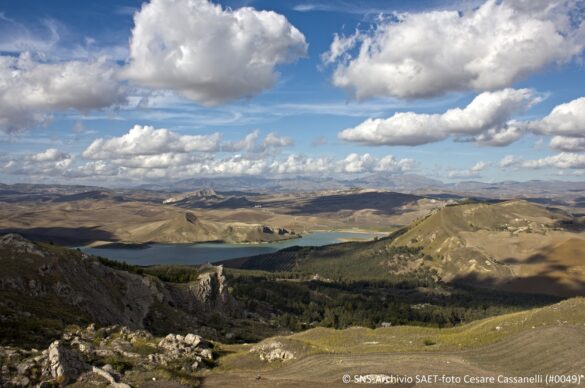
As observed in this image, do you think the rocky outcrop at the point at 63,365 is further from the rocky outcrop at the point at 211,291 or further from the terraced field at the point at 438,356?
the rocky outcrop at the point at 211,291

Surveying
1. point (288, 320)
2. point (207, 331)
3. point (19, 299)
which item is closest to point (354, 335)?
point (207, 331)

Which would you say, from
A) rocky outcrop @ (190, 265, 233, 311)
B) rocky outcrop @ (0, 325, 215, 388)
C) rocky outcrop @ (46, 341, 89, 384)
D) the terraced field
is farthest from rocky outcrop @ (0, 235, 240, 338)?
the terraced field

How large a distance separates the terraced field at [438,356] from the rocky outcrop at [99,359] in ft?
18.0

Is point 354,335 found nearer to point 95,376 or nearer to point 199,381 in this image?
point 199,381

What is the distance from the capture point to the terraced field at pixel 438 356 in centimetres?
4488

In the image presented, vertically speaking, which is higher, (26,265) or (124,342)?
(26,265)

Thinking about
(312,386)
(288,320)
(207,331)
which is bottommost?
(288,320)

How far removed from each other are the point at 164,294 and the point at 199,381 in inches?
2938

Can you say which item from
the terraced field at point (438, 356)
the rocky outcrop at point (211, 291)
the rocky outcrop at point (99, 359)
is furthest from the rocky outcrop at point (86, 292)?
the terraced field at point (438, 356)

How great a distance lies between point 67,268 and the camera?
94.4 m

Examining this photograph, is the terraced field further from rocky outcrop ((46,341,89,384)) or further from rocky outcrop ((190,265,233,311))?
rocky outcrop ((190,265,233,311))

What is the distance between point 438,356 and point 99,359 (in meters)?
39.1

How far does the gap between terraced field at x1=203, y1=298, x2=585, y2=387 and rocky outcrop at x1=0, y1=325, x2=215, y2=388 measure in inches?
215

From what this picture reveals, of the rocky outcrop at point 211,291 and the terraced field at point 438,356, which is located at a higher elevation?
the terraced field at point 438,356
